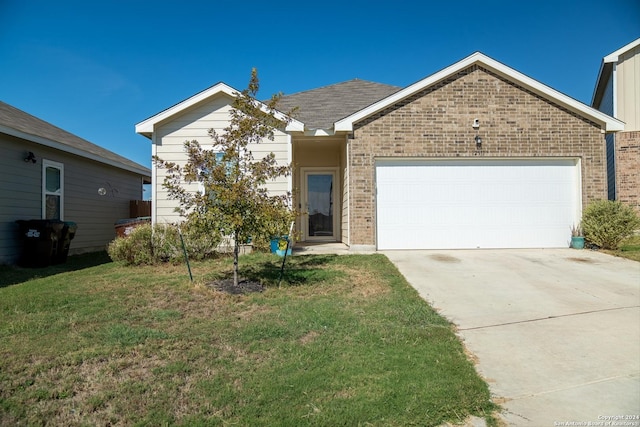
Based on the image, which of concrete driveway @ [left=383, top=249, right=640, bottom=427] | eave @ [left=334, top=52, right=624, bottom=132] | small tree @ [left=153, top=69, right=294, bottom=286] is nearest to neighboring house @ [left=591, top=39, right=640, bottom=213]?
eave @ [left=334, top=52, right=624, bottom=132]

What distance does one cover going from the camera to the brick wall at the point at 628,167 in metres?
11.8

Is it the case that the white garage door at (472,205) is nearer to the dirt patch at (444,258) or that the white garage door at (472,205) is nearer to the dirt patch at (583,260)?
the dirt patch at (444,258)

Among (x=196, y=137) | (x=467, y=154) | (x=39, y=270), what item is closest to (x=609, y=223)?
(x=467, y=154)

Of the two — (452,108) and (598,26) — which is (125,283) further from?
(598,26)

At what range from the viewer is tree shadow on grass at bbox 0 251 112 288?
285 inches

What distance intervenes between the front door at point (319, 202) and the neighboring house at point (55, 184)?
682 cm

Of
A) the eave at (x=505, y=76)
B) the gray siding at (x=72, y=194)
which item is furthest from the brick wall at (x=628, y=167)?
the gray siding at (x=72, y=194)

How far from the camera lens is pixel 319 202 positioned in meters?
12.2

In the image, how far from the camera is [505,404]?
2764 mm

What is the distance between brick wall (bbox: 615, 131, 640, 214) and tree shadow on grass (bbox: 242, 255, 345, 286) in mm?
9994

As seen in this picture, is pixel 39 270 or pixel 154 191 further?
pixel 154 191

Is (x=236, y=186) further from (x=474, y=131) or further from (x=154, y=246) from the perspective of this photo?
(x=474, y=131)

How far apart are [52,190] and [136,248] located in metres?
4.22

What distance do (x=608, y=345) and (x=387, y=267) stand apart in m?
3.93
